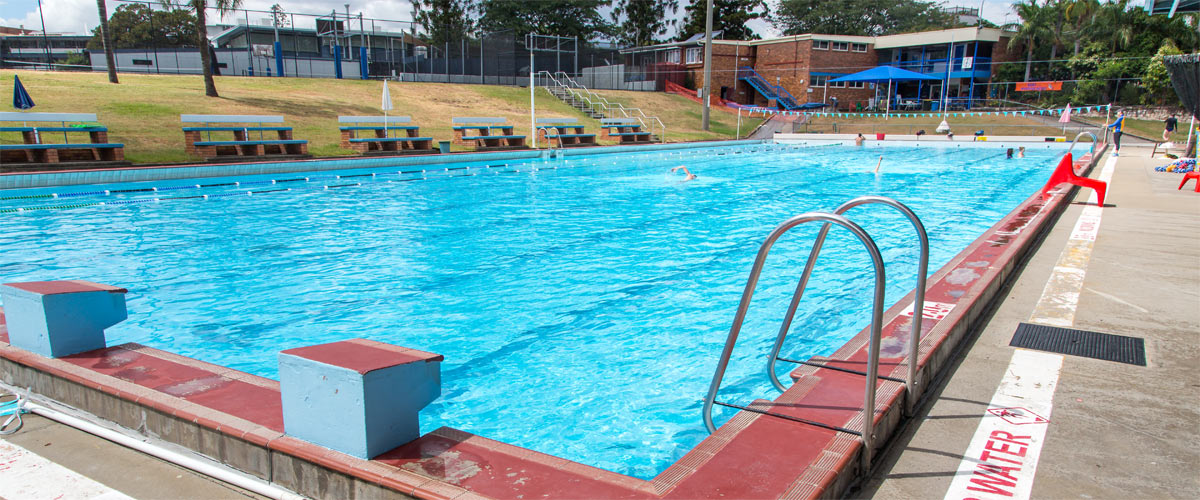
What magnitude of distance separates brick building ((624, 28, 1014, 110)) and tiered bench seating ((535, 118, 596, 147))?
20.2 metres

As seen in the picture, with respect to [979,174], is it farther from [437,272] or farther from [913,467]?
[913,467]

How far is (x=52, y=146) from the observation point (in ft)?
45.8

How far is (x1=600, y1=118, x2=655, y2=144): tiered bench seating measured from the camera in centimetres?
2702

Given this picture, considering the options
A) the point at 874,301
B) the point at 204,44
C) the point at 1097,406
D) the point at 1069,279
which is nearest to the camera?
the point at 874,301

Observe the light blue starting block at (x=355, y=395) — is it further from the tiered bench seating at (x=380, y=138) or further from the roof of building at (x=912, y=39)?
the roof of building at (x=912, y=39)

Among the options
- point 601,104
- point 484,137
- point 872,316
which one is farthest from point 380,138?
point 872,316

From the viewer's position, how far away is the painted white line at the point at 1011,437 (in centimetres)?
234

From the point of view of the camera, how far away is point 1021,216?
7.87 m

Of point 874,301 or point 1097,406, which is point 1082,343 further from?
point 874,301

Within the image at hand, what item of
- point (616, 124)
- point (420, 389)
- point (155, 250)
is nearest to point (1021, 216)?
point (420, 389)

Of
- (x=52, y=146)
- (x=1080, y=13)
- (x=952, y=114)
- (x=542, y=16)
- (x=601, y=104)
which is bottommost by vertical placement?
(x=52, y=146)

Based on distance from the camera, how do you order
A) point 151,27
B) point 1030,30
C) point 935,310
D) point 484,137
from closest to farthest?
point 935,310
point 484,137
point 151,27
point 1030,30

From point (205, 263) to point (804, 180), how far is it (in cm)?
1322

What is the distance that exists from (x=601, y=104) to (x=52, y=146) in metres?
23.6
